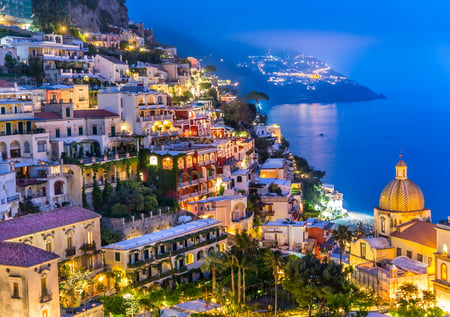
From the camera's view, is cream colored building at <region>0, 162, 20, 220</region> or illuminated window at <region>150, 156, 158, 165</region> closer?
cream colored building at <region>0, 162, 20, 220</region>

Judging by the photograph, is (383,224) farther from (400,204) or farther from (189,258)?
(189,258)

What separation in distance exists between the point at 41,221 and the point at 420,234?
21640mm

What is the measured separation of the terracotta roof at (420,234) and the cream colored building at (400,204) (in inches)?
36.1

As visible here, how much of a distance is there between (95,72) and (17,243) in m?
35.8

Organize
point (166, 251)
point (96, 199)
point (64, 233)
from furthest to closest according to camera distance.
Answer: point (96, 199), point (166, 251), point (64, 233)

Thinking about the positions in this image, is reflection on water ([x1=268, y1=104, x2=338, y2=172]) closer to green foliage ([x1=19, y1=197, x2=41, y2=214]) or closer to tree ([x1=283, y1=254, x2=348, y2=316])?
green foliage ([x1=19, y1=197, x2=41, y2=214])

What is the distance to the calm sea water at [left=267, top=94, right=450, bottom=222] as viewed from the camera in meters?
91.3

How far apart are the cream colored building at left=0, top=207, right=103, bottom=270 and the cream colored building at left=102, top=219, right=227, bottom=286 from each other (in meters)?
0.98

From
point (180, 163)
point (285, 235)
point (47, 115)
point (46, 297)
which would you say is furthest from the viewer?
point (180, 163)

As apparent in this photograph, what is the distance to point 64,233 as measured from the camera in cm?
3188

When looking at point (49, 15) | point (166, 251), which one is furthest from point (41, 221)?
point (49, 15)

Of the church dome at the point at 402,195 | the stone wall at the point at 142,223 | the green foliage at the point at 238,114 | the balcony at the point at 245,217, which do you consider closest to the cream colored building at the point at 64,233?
the stone wall at the point at 142,223

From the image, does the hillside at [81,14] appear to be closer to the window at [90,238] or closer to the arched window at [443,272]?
the window at [90,238]

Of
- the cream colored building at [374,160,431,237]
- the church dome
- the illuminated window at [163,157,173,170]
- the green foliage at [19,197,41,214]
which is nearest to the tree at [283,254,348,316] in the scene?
the cream colored building at [374,160,431,237]
